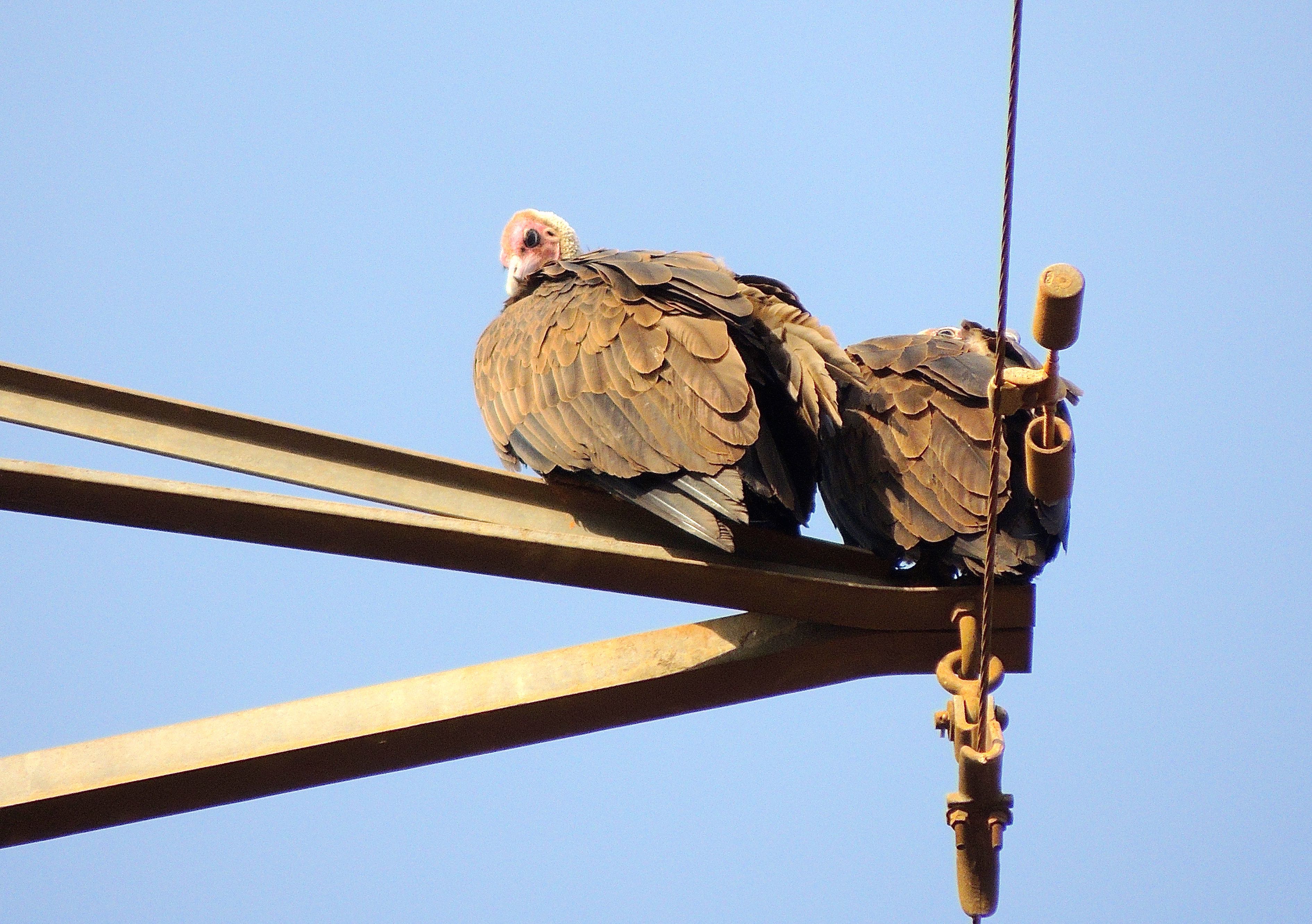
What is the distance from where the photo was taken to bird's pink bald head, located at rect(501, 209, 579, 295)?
7.51 meters

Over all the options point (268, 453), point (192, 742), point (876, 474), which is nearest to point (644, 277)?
point (876, 474)

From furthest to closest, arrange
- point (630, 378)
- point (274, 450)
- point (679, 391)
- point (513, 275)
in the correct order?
point (513, 275), point (630, 378), point (679, 391), point (274, 450)

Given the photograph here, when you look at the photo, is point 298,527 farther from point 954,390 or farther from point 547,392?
point 954,390

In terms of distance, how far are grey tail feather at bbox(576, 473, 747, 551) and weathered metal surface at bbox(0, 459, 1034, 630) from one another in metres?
0.07

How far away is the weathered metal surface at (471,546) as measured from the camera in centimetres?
331

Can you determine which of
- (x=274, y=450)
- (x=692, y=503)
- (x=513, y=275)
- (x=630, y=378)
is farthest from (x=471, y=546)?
(x=513, y=275)

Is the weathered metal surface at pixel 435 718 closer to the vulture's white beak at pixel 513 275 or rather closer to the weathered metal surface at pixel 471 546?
the weathered metal surface at pixel 471 546

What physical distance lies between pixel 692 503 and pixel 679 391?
0.48m

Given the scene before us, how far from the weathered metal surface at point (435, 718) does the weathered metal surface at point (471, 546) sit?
121 mm

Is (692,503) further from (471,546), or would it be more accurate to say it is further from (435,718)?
(435,718)

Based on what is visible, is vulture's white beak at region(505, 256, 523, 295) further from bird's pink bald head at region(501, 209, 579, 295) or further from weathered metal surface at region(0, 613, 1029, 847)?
weathered metal surface at region(0, 613, 1029, 847)

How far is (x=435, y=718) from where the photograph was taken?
3.71 m

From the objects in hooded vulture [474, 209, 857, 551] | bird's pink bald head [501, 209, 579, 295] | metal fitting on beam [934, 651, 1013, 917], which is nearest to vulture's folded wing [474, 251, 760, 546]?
hooded vulture [474, 209, 857, 551]

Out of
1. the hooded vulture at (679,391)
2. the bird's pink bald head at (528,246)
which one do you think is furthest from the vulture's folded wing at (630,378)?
the bird's pink bald head at (528,246)
